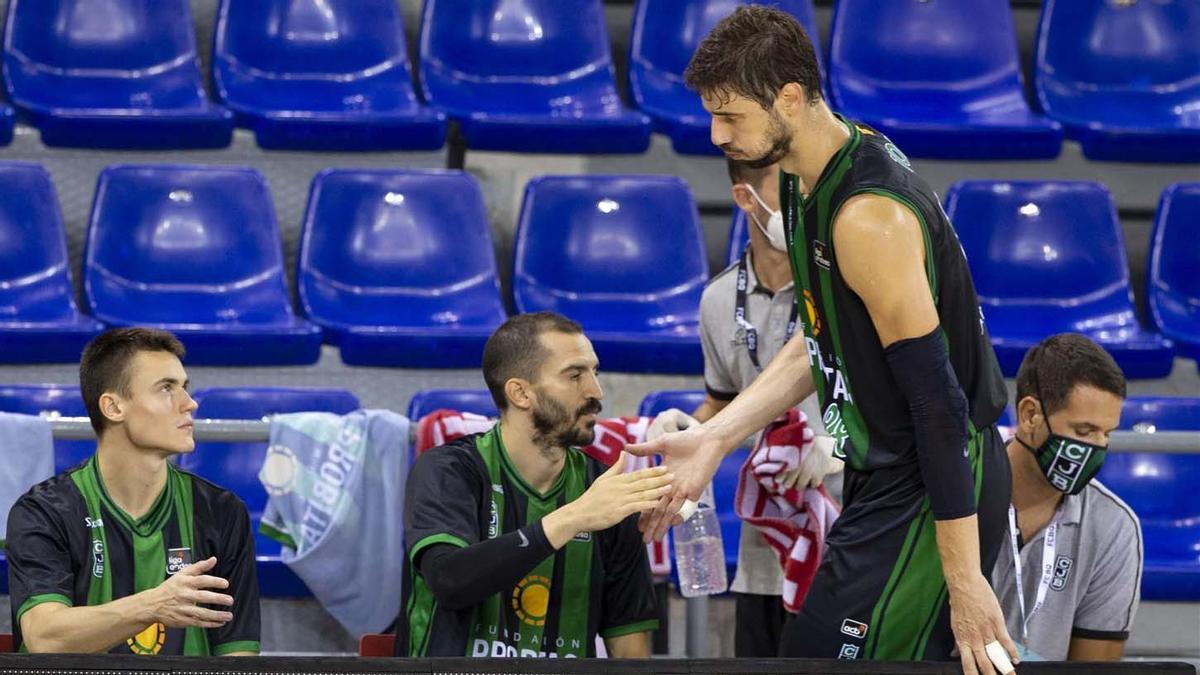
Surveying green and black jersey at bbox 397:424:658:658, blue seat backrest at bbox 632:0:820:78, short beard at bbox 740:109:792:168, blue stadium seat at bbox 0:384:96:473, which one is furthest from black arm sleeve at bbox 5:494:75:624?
blue seat backrest at bbox 632:0:820:78

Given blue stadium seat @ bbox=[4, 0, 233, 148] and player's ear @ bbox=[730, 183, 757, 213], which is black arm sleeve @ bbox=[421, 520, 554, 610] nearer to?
player's ear @ bbox=[730, 183, 757, 213]

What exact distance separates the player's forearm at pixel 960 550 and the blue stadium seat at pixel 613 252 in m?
3.15

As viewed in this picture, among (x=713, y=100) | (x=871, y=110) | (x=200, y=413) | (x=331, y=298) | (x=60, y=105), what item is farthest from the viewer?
(x=871, y=110)

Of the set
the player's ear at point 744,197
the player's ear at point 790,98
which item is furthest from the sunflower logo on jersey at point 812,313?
the player's ear at point 744,197

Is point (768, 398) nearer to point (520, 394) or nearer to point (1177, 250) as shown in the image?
point (520, 394)

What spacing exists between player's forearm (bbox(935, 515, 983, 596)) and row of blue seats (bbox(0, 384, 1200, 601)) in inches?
75.9

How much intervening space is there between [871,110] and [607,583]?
135 inches

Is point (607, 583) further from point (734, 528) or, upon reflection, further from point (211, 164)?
point (211, 164)

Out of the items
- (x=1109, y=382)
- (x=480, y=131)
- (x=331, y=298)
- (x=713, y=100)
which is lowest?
(x=331, y=298)

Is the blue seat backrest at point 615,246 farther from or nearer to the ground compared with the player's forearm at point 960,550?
nearer to the ground

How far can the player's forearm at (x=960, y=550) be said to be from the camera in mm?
2762

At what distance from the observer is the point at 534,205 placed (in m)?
6.01

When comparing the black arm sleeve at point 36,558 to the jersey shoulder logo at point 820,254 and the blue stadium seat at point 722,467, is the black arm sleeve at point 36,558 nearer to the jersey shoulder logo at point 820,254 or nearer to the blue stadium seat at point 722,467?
the jersey shoulder logo at point 820,254

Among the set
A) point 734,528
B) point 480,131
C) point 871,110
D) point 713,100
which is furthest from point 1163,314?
point 713,100
